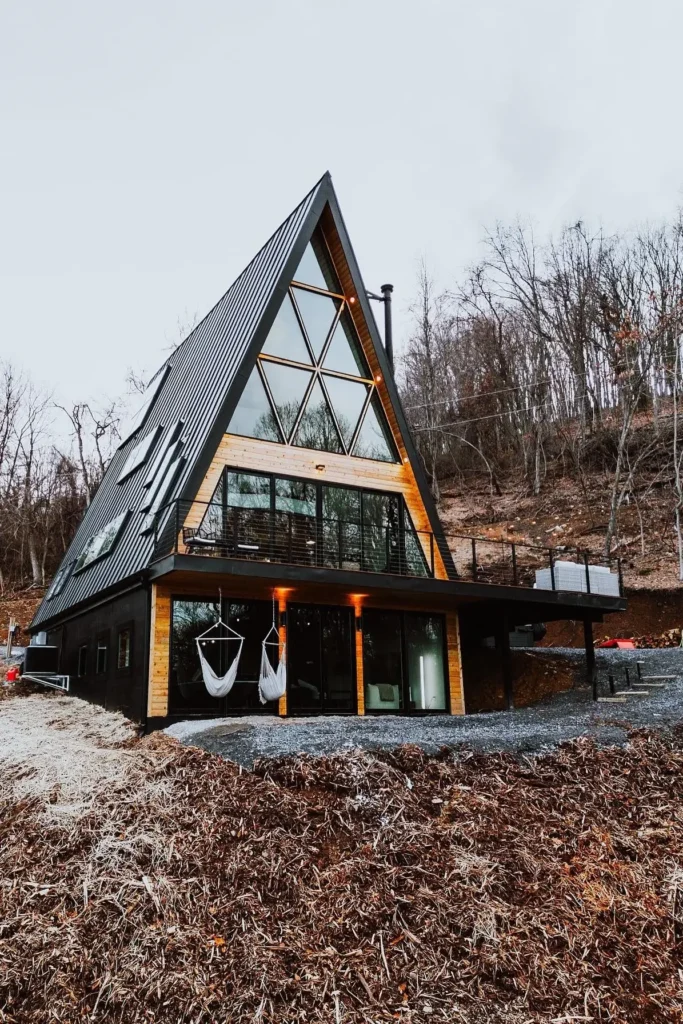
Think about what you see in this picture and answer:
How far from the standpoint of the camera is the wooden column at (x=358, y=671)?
12.7m

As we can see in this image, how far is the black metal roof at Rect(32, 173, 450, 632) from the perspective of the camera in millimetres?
12430

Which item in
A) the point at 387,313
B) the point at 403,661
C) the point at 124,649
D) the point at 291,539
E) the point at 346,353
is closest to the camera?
the point at 291,539

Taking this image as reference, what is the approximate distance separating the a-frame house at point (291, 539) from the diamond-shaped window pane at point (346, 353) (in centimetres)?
4

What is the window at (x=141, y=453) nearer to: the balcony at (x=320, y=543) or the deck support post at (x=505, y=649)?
the balcony at (x=320, y=543)

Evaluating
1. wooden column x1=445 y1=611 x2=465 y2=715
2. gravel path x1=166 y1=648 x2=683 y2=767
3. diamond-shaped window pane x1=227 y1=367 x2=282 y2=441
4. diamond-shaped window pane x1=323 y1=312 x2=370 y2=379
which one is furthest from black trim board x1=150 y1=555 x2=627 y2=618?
diamond-shaped window pane x1=323 y1=312 x2=370 y2=379

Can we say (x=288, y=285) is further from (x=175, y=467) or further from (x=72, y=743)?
(x=72, y=743)

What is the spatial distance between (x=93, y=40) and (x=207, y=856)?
13.6 meters

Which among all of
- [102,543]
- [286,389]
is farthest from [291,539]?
[102,543]

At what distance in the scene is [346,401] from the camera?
47.2 feet

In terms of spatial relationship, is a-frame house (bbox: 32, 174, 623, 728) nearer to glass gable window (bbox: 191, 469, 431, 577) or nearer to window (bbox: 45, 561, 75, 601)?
glass gable window (bbox: 191, 469, 431, 577)

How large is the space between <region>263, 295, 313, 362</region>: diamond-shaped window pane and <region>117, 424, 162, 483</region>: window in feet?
12.8

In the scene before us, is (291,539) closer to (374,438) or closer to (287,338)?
(374,438)

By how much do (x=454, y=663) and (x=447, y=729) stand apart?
437cm

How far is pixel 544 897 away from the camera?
5.30 m
